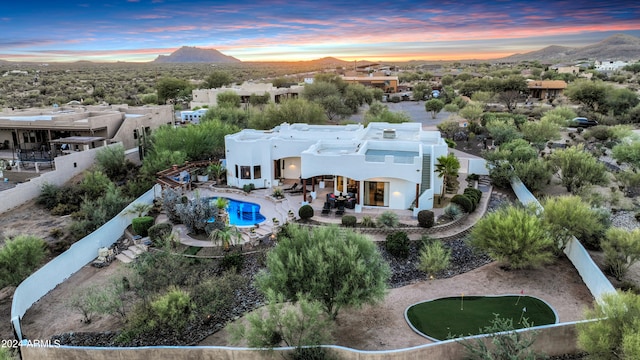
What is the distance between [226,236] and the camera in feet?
68.4

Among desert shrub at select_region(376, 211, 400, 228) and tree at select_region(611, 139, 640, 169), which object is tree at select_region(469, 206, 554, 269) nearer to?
desert shrub at select_region(376, 211, 400, 228)

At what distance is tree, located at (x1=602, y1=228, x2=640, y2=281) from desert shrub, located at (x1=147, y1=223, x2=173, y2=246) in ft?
66.1

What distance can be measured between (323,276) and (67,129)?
30593 millimetres

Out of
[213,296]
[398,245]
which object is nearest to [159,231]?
[213,296]

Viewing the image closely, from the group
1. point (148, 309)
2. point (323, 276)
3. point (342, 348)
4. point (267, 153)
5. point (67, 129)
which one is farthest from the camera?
point (67, 129)

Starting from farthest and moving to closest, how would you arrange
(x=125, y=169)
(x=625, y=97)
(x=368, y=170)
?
1. (x=625, y=97)
2. (x=125, y=169)
3. (x=368, y=170)

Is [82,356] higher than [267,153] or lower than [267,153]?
lower

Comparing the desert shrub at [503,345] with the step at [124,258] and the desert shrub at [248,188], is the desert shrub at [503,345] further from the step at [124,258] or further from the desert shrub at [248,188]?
the desert shrub at [248,188]

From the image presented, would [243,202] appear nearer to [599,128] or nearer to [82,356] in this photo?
[82,356]

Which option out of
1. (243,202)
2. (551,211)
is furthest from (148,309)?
(551,211)

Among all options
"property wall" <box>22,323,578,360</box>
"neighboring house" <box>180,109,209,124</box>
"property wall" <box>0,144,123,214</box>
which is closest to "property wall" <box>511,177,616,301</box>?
"property wall" <box>22,323,578,360</box>

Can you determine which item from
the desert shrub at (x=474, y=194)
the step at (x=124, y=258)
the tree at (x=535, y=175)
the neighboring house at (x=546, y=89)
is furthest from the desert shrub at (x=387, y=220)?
the neighboring house at (x=546, y=89)

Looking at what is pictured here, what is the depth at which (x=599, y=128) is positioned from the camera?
4356cm

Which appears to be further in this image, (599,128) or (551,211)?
(599,128)
